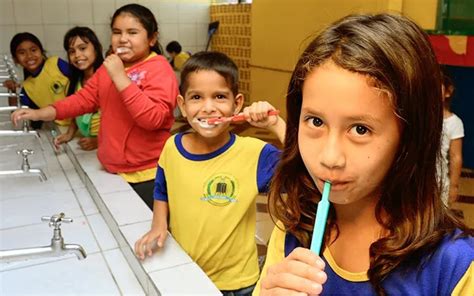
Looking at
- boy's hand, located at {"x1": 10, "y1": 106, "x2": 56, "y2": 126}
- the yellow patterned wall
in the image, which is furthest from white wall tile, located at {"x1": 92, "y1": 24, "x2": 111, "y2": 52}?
boy's hand, located at {"x1": 10, "y1": 106, "x2": 56, "y2": 126}

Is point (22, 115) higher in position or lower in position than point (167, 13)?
lower

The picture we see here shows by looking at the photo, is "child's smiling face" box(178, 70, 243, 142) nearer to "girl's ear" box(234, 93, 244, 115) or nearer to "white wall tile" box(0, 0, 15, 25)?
"girl's ear" box(234, 93, 244, 115)

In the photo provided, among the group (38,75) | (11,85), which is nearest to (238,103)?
(11,85)

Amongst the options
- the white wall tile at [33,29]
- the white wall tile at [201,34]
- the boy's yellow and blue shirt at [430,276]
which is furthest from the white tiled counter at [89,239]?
the white wall tile at [201,34]

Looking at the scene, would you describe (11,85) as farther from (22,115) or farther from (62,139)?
(22,115)

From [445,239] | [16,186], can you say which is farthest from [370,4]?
[445,239]

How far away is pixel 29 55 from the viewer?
282 cm

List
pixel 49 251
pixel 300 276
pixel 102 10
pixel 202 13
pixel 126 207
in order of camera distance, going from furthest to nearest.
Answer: pixel 202 13, pixel 102 10, pixel 126 207, pixel 49 251, pixel 300 276

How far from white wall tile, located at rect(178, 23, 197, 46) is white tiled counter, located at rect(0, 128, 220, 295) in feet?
10.1

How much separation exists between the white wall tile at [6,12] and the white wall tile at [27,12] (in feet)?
0.11

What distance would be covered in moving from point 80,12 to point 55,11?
0.74 ft

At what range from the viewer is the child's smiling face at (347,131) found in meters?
0.50

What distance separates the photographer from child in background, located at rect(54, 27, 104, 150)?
227 centimetres

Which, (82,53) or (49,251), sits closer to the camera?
(49,251)
